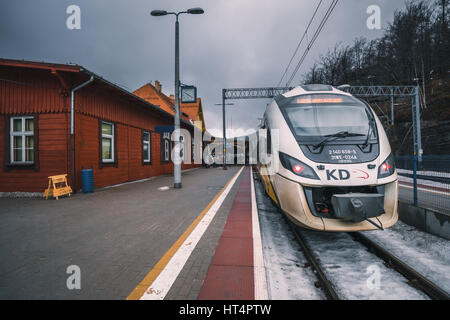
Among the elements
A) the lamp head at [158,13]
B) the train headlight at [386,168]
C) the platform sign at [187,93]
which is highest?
the lamp head at [158,13]

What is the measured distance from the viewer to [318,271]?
2.87 metres

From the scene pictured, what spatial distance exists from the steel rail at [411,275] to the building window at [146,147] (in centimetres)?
1224

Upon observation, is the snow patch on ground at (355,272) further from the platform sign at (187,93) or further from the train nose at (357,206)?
the platform sign at (187,93)

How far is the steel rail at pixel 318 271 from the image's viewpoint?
239 centimetres

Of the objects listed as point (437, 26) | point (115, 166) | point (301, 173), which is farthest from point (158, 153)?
point (437, 26)

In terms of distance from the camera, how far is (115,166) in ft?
34.6

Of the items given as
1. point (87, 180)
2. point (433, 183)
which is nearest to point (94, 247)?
point (87, 180)

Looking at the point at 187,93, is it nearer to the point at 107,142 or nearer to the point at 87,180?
the point at 107,142

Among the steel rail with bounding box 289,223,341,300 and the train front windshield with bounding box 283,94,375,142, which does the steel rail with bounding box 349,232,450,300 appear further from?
the train front windshield with bounding box 283,94,375,142

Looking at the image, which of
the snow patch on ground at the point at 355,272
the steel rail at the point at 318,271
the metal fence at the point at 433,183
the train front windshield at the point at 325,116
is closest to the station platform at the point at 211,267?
the steel rail at the point at 318,271

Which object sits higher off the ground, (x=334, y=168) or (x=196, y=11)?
(x=196, y=11)

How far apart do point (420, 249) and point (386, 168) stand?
5.03ft
